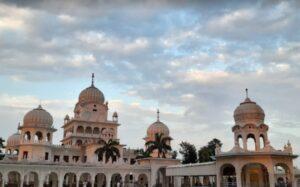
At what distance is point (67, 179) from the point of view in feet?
188

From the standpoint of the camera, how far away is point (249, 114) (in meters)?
43.6

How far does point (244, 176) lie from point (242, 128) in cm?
555

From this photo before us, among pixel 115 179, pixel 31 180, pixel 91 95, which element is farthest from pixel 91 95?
pixel 31 180

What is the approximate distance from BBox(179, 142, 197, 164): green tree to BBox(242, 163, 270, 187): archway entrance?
25.7 metres

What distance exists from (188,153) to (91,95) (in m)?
21.2

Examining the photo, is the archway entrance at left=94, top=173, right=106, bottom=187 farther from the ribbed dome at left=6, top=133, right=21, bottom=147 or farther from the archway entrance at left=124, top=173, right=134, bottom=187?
the ribbed dome at left=6, top=133, right=21, bottom=147

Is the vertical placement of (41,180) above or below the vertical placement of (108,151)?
below

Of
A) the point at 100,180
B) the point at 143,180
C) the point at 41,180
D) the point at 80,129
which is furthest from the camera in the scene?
the point at 80,129

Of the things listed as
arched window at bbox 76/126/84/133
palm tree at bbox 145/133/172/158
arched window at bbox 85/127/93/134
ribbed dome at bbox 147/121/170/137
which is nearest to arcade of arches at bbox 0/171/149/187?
palm tree at bbox 145/133/172/158

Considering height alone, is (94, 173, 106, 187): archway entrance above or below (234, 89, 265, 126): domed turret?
below

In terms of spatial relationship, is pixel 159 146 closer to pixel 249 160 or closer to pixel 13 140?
pixel 249 160

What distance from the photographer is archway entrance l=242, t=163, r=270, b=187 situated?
138 ft

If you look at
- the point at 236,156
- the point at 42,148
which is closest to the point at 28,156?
the point at 42,148

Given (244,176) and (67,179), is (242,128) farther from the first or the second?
(67,179)
